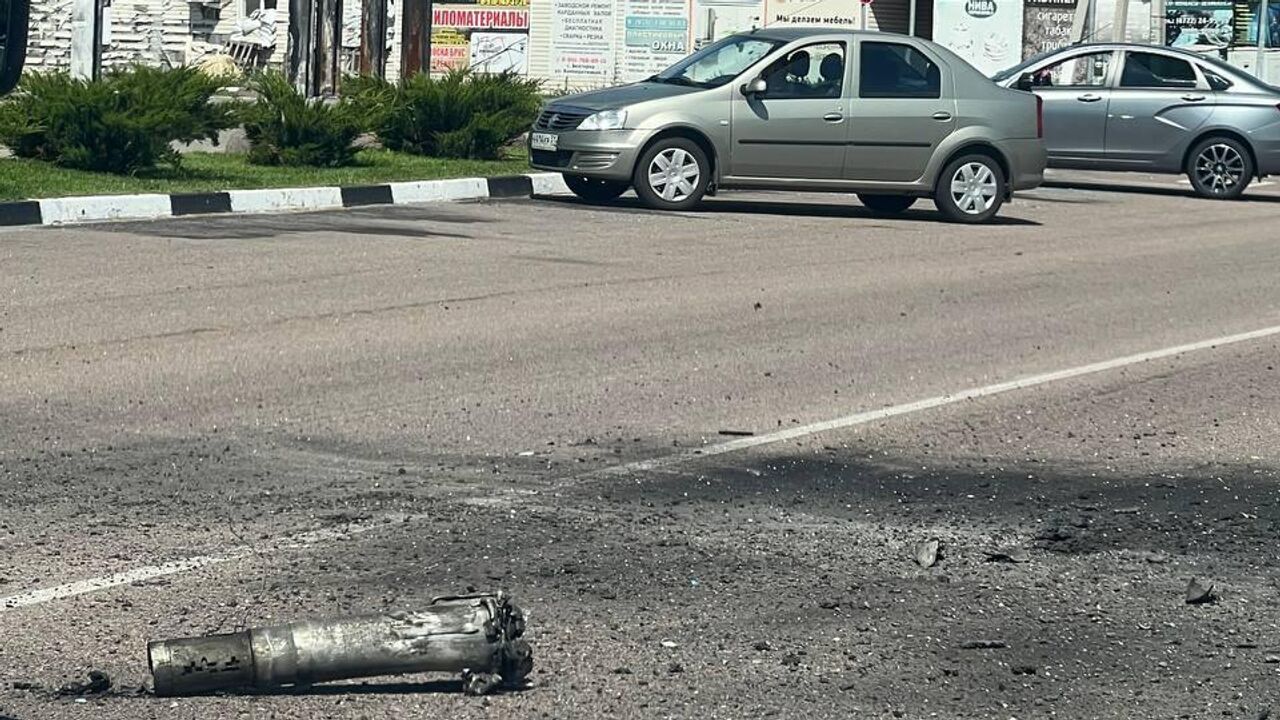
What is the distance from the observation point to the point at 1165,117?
2259 centimetres

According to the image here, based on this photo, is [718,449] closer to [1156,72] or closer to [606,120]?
[606,120]

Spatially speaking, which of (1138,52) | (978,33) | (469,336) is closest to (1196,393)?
(469,336)

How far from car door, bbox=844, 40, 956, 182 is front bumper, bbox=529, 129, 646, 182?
6.21 ft

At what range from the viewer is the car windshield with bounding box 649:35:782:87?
1791 cm

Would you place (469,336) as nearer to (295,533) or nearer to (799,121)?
(295,533)

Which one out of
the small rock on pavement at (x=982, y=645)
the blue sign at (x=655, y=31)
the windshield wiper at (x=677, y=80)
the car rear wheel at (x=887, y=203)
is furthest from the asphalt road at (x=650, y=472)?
the blue sign at (x=655, y=31)

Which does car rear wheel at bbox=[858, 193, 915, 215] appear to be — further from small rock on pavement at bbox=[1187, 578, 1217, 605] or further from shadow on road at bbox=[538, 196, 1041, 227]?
small rock on pavement at bbox=[1187, 578, 1217, 605]

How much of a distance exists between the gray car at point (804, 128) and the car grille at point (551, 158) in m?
0.01

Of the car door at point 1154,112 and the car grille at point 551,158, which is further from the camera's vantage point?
the car door at point 1154,112

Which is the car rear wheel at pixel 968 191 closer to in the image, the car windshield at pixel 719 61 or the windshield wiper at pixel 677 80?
the car windshield at pixel 719 61

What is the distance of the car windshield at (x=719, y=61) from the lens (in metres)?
17.9

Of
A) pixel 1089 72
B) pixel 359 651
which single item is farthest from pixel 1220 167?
pixel 359 651

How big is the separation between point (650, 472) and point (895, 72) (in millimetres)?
11508

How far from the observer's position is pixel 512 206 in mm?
17375
